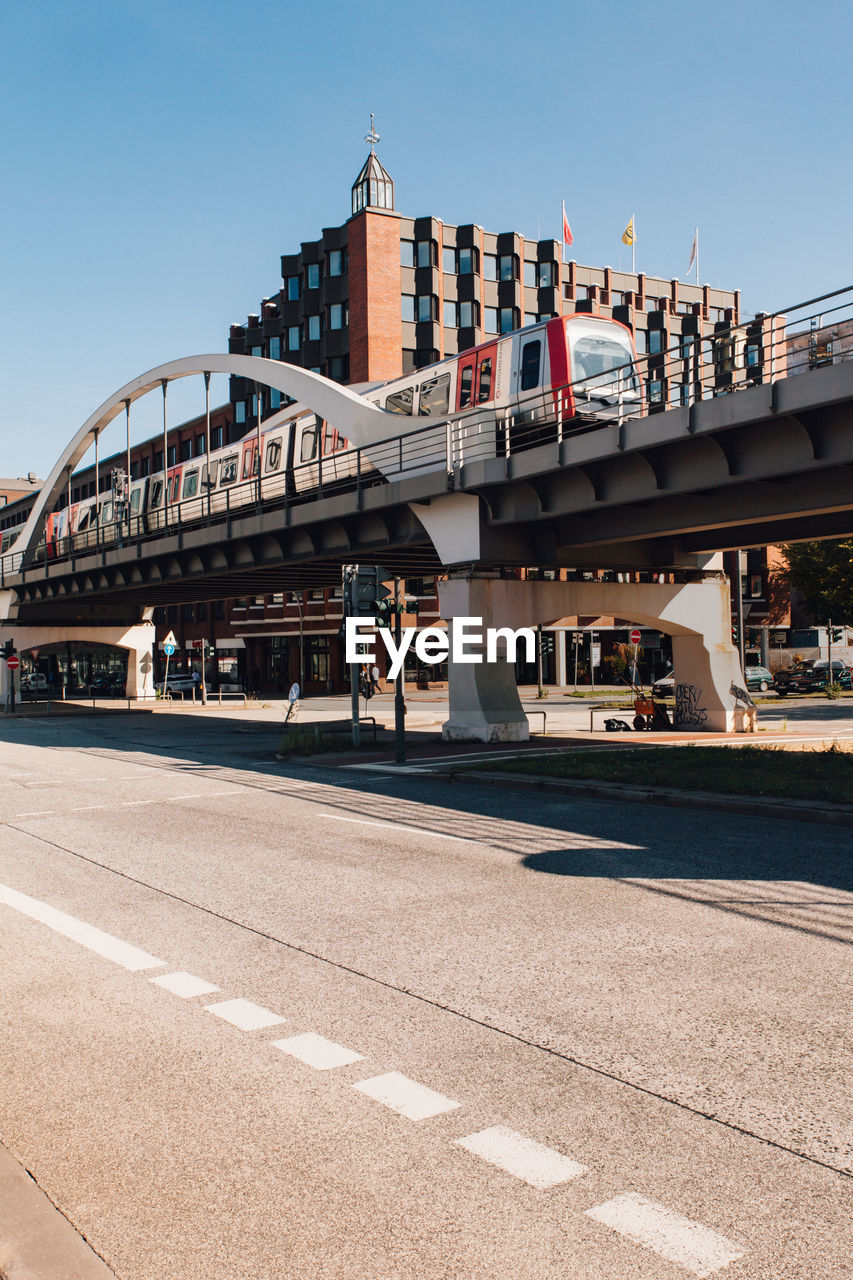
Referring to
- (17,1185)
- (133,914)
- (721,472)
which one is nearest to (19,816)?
(133,914)

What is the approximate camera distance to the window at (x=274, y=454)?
3462 cm

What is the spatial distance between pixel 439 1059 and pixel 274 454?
104 feet

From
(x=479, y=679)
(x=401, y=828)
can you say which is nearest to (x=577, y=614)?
(x=479, y=679)

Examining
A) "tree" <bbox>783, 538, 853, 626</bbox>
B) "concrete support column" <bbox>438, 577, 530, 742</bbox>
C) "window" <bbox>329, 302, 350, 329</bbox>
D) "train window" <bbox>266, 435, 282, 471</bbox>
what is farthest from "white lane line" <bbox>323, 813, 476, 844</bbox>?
"window" <bbox>329, 302, 350, 329</bbox>

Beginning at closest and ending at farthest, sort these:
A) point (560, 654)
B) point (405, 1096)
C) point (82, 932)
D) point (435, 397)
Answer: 1. point (405, 1096)
2. point (82, 932)
3. point (435, 397)
4. point (560, 654)

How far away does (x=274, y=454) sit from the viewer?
34875mm

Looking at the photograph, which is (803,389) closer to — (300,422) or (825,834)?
(825,834)

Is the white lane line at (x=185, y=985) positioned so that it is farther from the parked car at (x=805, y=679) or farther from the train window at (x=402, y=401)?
the parked car at (x=805, y=679)

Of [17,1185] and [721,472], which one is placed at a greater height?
[721,472]

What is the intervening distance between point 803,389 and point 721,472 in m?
2.41

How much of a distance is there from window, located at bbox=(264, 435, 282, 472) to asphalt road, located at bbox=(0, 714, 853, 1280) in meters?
26.0

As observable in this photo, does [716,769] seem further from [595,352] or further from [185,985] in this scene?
[595,352]

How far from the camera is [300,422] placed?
33.3 metres

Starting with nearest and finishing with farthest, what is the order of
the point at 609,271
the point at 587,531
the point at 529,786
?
the point at 529,786 < the point at 587,531 < the point at 609,271
